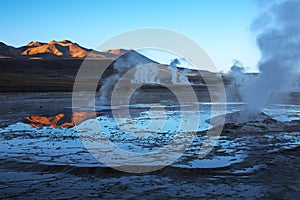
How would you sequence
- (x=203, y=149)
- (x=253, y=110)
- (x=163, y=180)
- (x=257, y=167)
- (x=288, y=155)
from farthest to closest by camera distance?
(x=253, y=110)
(x=203, y=149)
(x=288, y=155)
(x=257, y=167)
(x=163, y=180)

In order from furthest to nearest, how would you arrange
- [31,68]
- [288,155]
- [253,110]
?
1. [31,68]
2. [253,110]
3. [288,155]

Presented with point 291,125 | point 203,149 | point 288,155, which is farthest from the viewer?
point 291,125

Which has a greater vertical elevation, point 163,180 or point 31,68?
point 31,68

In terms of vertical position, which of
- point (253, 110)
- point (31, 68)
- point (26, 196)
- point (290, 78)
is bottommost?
point (26, 196)

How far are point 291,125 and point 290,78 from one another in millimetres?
3551

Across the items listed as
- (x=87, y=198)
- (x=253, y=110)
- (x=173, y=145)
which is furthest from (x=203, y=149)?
(x=253, y=110)

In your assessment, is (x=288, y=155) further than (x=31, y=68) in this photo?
No

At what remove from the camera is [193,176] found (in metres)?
7.05

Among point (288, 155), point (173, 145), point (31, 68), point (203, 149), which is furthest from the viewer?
point (31, 68)

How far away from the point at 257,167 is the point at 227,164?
0.73 meters

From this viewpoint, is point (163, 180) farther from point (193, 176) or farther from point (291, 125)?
point (291, 125)

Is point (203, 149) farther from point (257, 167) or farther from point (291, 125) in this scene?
point (291, 125)

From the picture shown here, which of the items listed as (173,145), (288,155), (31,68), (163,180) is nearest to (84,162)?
(163,180)

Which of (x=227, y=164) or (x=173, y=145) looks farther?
(x=173, y=145)
